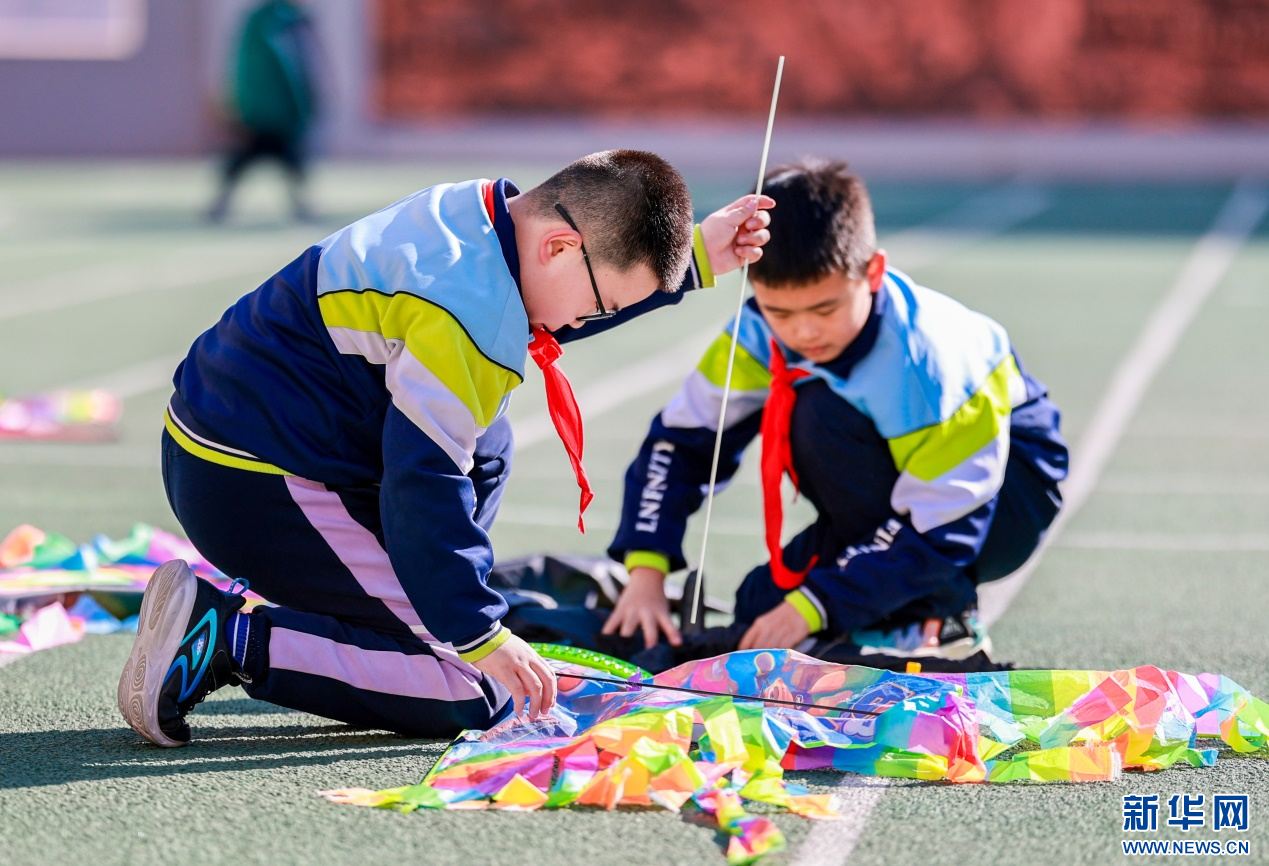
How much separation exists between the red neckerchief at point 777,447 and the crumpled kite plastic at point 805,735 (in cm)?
49

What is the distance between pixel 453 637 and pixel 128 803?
0.60 m

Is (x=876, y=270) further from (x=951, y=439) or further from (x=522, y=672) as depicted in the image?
(x=522, y=672)

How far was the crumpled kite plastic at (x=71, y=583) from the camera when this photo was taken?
3.70m

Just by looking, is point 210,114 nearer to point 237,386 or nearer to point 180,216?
point 180,216

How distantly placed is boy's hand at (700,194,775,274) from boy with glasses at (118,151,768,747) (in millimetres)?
12

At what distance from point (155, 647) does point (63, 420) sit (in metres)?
3.70

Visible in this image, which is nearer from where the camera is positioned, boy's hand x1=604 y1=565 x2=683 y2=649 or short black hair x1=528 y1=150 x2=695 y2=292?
short black hair x1=528 y1=150 x2=695 y2=292

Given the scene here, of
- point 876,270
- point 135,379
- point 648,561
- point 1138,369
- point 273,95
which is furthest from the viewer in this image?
point 273,95

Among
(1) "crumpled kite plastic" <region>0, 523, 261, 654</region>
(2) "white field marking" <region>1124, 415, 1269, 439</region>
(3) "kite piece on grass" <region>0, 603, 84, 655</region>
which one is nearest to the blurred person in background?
(2) "white field marking" <region>1124, 415, 1269, 439</region>

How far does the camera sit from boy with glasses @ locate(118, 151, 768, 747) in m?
2.72

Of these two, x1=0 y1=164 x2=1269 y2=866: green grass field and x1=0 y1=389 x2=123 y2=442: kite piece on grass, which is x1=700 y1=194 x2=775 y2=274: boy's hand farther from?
x1=0 y1=389 x2=123 y2=442: kite piece on grass

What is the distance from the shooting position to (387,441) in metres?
2.74

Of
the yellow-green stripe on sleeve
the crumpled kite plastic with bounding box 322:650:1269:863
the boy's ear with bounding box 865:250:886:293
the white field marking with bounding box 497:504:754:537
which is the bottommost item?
the white field marking with bounding box 497:504:754:537

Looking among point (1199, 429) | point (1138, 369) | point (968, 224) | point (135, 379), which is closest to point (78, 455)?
point (135, 379)
